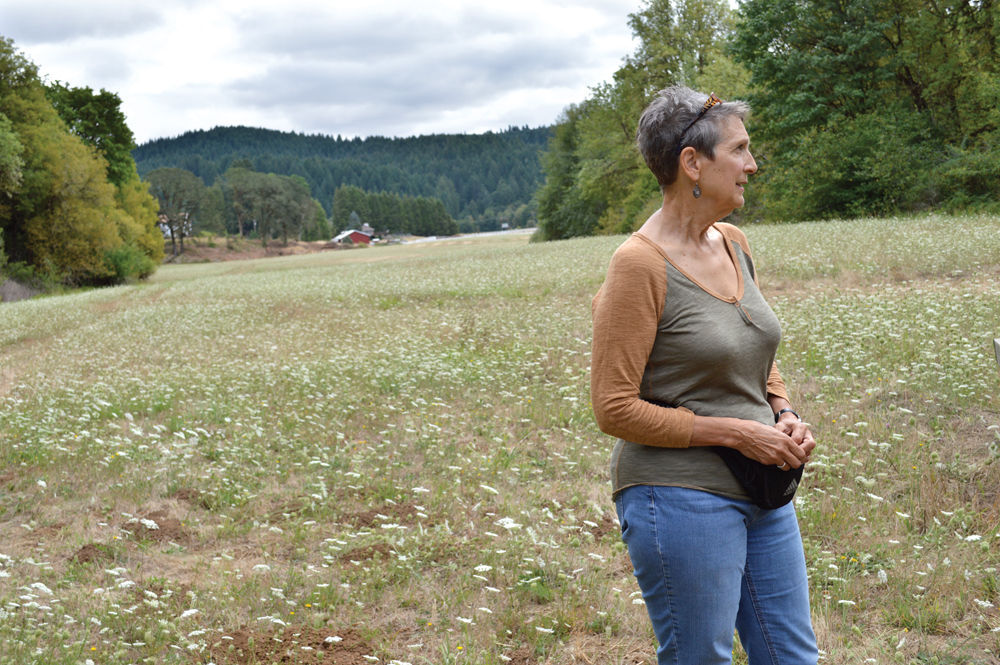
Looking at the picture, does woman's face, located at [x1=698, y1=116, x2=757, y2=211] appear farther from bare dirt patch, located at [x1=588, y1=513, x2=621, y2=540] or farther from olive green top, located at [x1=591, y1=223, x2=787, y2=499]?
bare dirt patch, located at [x1=588, y1=513, x2=621, y2=540]

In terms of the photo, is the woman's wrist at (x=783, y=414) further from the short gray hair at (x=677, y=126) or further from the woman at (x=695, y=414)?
the short gray hair at (x=677, y=126)

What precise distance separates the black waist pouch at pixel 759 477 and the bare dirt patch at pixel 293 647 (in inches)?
113

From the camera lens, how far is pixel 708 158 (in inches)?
102

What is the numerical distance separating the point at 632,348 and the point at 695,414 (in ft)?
1.06

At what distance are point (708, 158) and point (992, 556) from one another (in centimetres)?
388

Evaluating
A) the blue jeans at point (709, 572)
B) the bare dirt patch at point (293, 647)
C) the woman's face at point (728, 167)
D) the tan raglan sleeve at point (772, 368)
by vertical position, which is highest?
the woman's face at point (728, 167)

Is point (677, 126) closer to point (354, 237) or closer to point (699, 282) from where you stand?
point (699, 282)

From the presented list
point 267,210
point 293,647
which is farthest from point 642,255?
point 267,210

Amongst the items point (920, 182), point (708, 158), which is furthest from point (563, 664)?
point (920, 182)

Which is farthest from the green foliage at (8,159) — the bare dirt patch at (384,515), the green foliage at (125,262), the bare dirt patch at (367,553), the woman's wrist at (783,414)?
the woman's wrist at (783,414)

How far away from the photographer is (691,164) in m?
2.60

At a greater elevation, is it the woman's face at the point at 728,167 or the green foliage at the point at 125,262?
the woman's face at the point at 728,167

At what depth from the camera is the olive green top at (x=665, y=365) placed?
2484 mm

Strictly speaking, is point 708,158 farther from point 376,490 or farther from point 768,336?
point 376,490
